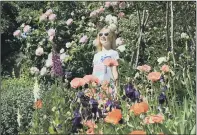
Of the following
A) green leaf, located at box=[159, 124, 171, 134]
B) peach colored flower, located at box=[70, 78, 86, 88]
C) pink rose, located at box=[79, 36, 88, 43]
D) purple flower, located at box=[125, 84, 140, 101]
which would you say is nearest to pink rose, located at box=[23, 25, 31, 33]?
pink rose, located at box=[79, 36, 88, 43]

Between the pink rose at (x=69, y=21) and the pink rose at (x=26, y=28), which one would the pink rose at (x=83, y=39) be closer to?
the pink rose at (x=69, y=21)

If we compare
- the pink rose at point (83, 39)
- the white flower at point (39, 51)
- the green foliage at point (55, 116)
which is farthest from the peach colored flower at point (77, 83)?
the white flower at point (39, 51)

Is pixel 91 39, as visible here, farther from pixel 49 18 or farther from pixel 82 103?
pixel 82 103

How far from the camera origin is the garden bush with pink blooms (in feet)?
9.63

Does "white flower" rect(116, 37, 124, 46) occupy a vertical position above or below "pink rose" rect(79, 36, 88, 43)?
below

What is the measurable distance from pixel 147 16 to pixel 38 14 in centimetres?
270

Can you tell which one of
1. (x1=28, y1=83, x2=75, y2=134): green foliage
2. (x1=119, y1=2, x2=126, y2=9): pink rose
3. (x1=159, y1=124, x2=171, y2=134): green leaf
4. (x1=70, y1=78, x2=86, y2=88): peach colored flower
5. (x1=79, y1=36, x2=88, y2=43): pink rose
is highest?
(x1=119, y1=2, x2=126, y2=9): pink rose

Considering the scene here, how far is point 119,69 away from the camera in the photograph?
589cm

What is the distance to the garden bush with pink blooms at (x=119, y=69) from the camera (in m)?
2.94

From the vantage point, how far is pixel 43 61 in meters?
8.55

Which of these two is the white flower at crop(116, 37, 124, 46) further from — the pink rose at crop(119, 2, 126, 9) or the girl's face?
the girl's face

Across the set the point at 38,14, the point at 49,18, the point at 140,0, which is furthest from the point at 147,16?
the point at 38,14

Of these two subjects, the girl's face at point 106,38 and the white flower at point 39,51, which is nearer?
the girl's face at point 106,38

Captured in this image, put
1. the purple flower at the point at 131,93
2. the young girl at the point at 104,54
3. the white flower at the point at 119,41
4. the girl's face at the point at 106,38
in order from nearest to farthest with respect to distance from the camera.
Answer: the purple flower at the point at 131,93 → the young girl at the point at 104,54 → the girl's face at the point at 106,38 → the white flower at the point at 119,41
